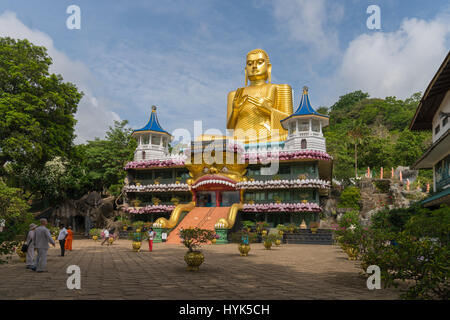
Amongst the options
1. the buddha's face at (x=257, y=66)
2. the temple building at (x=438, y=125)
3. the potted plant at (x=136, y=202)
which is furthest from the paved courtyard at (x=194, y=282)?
the buddha's face at (x=257, y=66)

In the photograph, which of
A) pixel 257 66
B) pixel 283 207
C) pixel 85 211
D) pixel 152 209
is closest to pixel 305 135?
pixel 283 207

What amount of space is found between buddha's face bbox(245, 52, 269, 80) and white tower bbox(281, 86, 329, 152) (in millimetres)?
7465

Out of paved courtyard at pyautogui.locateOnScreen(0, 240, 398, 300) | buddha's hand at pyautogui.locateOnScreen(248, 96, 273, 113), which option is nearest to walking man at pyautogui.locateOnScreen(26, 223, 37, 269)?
paved courtyard at pyautogui.locateOnScreen(0, 240, 398, 300)

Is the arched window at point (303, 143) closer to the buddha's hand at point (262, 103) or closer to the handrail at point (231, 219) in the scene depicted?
the buddha's hand at point (262, 103)

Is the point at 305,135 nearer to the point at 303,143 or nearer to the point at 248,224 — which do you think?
the point at 303,143

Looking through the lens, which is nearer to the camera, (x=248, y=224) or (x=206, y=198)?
(x=248, y=224)

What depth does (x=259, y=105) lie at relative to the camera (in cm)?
Result: 3509

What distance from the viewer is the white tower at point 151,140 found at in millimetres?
35188

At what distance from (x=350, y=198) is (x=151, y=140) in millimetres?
23358

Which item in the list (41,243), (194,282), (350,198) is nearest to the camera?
(194,282)

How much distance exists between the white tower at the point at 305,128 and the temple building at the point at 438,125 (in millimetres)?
7421

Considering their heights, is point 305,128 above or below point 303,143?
above

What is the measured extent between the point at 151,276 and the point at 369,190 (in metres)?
A: 39.5

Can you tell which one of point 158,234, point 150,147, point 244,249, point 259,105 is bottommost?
point 158,234
